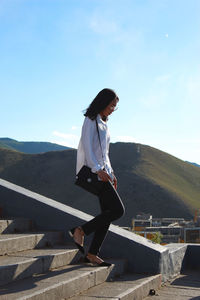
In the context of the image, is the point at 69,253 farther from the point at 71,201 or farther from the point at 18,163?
the point at 18,163

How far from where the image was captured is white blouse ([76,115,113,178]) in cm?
375

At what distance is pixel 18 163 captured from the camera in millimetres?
121312

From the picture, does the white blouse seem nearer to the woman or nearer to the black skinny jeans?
the woman

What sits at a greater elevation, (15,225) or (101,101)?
(101,101)

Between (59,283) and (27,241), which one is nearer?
(59,283)

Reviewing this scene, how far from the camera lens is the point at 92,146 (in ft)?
12.5

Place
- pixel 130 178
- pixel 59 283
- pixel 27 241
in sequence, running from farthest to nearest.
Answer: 1. pixel 130 178
2. pixel 27 241
3. pixel 59 283

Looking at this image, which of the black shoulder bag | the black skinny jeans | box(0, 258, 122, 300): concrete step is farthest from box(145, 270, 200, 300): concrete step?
the black shoulder bag

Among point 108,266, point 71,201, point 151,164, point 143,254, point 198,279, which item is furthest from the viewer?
point 151,164

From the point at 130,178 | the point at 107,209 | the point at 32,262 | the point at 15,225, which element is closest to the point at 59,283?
the point at 32,262

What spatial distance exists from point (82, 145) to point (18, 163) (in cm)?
12002

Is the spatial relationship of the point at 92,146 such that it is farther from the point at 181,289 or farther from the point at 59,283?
the point at 181,289

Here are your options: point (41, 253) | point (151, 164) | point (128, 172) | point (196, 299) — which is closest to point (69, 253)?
point (41, 253)

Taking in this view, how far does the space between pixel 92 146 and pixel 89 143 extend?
8 cm
